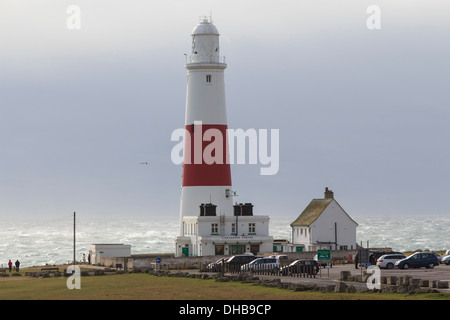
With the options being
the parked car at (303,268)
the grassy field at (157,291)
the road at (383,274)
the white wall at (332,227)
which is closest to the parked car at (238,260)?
the road at (383,274)

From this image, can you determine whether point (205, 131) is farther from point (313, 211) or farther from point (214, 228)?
point (313, 211)

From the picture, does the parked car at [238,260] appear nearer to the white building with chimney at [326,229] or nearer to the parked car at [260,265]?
the parked car at [260,265]

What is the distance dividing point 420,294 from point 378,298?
2472 mm

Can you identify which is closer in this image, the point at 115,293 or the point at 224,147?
the point at 115,293

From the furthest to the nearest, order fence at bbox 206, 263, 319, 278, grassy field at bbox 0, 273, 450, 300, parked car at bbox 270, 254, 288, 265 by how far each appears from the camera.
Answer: parked car at bbox 270, 254, 288, 265
fence at bbox 206, 263, 319, 278
grassy field at bbox 0, 273, 450, 300

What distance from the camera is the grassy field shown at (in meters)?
49.0

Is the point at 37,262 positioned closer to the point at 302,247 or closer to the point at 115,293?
the point at 302,247

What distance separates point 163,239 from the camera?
160 metres

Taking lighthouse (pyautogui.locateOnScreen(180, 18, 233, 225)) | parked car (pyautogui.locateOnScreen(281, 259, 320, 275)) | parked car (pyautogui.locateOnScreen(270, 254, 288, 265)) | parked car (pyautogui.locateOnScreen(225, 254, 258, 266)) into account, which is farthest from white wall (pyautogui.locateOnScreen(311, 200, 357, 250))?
parked car (pyautogui.locateOnScreen(281, 259, 320, 275))

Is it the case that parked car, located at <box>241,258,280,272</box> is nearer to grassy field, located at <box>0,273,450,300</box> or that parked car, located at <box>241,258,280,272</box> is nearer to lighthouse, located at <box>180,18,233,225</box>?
grassy field, located at <box>0,273,450,300</box>

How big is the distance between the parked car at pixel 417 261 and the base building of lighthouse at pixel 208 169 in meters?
19.3

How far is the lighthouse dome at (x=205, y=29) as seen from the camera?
8625 centimetres

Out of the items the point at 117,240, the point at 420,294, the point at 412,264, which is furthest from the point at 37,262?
the point at 420,294
